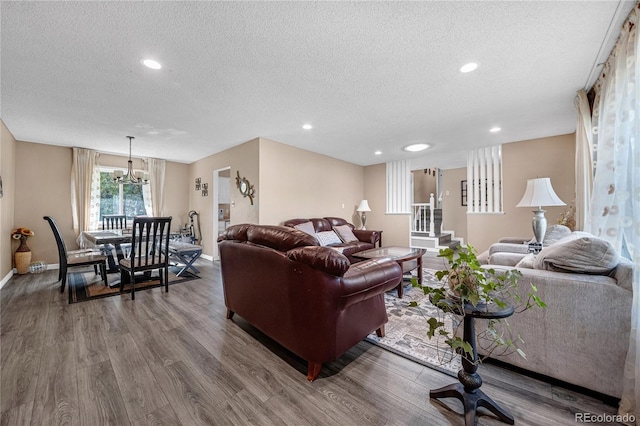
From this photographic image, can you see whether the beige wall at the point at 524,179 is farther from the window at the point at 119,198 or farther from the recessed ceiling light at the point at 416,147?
the window at the point at 119,198

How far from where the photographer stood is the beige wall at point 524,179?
4387 millimetres

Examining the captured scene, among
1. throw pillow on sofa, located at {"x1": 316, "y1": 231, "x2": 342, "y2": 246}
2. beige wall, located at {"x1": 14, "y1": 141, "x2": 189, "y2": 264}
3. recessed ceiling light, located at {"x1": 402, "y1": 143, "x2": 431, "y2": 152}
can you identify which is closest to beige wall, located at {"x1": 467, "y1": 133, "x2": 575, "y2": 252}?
recessed ceiling light, located at {"x1": 402, "y1": 143, "x2": 431, "y2": 152}

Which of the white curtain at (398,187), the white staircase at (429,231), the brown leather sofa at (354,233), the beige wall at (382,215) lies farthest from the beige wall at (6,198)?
the white staircase at (429,231)

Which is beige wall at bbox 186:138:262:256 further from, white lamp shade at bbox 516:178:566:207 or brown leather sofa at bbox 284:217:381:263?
white lamp shade at bbox 516:178:566:207

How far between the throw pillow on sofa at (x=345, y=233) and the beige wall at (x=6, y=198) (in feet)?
18.2

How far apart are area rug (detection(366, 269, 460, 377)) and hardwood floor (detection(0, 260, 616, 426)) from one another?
0.10 m

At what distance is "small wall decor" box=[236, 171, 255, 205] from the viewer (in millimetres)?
4691

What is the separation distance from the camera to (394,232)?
6816mm

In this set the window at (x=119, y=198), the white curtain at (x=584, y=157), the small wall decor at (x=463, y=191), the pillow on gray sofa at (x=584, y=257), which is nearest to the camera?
the pillow on gray sofa at (x=584, y=257)

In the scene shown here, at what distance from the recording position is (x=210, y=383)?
5.37 ft

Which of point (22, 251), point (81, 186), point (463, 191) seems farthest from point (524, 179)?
point (22, 251)

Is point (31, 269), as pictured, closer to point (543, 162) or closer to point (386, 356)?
point (386, 356)

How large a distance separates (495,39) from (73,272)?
23.0 ft

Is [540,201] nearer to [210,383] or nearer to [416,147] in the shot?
[416,147]
